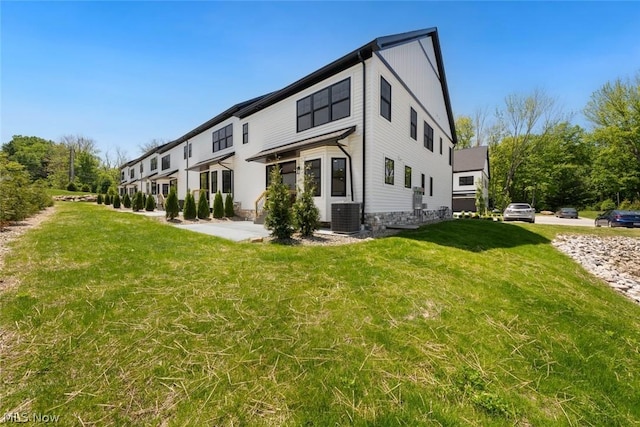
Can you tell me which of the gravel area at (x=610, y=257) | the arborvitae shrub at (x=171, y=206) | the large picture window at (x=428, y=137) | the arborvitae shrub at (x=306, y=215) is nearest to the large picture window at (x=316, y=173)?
the arborvitae shrub at (x=306, y=215)

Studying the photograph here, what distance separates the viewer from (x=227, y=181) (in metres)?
16.7

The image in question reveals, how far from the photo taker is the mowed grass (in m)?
2.00

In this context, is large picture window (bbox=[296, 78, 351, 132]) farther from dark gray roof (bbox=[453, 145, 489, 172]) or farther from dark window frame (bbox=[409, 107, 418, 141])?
dark gray roof (bbox=[453, 145, 489, 172])

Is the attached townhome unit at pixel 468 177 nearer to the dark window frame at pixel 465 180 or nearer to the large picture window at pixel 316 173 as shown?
the dark window frame at pixel 465 180

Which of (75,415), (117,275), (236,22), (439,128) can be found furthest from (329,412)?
(439,128)

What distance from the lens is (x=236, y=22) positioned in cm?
838

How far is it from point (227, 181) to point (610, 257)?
58.6 feet

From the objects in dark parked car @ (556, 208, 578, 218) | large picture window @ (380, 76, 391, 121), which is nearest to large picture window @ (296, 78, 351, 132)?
large picture window @ (380, 76, 391, 121)

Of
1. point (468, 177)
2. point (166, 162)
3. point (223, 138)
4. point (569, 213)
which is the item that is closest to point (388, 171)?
point (223, 138)

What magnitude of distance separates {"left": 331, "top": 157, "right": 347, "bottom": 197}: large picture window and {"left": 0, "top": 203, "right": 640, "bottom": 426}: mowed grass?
5.57 m

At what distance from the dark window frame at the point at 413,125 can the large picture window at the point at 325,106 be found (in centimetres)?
464

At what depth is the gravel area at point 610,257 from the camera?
6307 millimetres

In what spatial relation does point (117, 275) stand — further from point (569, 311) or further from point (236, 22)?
point (236, 22)

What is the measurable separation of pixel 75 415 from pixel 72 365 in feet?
2.07
